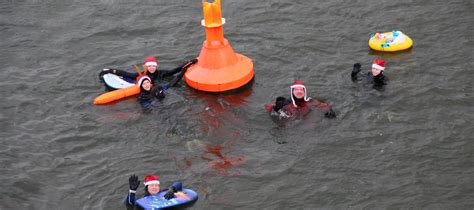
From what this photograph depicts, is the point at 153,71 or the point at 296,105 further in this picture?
the point at 153,71

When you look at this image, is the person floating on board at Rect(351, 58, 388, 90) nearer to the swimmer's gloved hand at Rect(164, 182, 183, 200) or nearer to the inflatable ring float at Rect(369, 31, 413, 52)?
the inflatable ring float at Rect(369, 31, 413, 52)

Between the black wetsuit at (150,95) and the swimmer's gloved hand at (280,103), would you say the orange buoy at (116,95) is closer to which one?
the black wetsuit at (150,95)

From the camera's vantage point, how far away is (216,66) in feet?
43.8

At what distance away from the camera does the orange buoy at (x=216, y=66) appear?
1312 cm

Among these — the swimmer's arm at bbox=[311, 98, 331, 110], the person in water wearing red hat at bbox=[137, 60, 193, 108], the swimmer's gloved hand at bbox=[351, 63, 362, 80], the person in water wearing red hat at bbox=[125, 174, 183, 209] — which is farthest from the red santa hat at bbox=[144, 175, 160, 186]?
the swimmer's gloved hand at bbox=[351, 63, 362, 80]

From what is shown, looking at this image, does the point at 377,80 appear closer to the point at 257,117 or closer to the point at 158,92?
the point at 257,117

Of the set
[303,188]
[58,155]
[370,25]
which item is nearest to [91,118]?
[58,155]

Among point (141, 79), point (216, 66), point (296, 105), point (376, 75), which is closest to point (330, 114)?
point (296, 105)

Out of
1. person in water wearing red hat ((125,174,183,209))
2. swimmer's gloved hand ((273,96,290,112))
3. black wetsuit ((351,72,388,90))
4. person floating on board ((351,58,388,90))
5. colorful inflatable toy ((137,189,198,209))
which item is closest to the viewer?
colorful inflatable toy ((137,189,198,209))

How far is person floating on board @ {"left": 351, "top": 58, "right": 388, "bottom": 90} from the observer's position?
42.3 feet

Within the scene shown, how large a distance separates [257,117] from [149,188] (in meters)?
3.27

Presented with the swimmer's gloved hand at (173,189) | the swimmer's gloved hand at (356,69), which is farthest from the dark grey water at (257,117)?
the swimmer's gloved hand at (173,189)

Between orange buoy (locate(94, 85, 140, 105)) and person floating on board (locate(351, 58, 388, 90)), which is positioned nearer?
person floating on board (locate(351, 58, 388, 90))

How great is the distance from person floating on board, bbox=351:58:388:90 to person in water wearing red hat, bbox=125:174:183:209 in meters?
5.15
